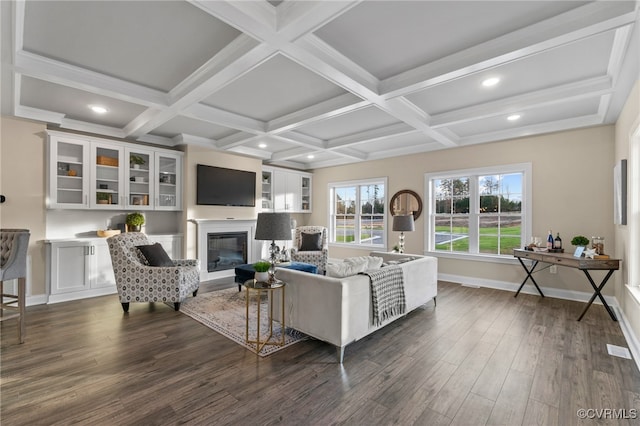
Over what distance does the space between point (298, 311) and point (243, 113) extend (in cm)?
290

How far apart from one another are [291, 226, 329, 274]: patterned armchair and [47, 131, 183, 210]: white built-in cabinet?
2.39 m

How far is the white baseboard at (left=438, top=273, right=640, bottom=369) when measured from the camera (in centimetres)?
280

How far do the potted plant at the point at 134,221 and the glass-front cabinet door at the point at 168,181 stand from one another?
0.35 m

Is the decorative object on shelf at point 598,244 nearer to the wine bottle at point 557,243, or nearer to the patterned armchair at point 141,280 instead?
the wine bottle at point 557,243

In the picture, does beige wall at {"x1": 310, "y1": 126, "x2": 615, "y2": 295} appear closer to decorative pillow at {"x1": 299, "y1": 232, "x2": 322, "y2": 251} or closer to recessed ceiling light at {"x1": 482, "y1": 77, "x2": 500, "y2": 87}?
recessed ceiling light at {"x1": 482, "y1": 77, "x2": 500, "y2": 87}

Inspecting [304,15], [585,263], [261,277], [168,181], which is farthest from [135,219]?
[585,263]

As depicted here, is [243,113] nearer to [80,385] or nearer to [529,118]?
[80,385]

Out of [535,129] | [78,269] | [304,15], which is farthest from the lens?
[535,129]

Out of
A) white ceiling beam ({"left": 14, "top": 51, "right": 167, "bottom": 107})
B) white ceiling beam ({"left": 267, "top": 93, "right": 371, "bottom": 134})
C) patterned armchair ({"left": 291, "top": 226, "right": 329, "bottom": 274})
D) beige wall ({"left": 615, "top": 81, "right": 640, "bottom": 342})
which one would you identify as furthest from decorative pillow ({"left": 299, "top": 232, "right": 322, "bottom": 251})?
beige wall ({"left": 615, "top": 81, "right": 640, "bottom": 342})

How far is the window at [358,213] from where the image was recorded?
22.7ft

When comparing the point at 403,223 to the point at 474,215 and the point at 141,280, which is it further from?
the point at 141,280

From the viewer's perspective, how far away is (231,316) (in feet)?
11.9

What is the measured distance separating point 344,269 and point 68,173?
15.0 ft
